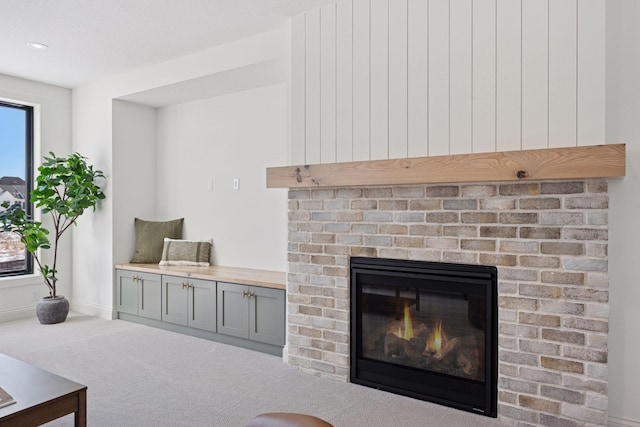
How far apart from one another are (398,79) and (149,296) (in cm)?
327

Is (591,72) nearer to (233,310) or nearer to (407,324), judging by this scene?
(407,324)

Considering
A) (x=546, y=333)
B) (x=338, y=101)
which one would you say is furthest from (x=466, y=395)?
(x=338, y=101)

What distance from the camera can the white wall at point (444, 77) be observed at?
2.30 meters

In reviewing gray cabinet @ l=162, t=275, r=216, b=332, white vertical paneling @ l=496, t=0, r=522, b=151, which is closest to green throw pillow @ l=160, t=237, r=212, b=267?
gray cabinet @ l=162, t=275, r=216, b=332

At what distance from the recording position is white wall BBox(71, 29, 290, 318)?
14.8ft

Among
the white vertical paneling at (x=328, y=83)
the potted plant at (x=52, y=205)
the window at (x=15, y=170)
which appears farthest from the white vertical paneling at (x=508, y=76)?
the window at (x=15, y=170)

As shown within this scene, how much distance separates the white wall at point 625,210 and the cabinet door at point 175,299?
3379 mm

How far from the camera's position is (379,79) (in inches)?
114

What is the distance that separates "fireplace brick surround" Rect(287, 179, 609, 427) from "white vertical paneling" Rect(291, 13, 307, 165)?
0.51m

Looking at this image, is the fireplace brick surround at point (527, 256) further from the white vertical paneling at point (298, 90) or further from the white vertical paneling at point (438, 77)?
the white vertical paneling at point (298, 90)

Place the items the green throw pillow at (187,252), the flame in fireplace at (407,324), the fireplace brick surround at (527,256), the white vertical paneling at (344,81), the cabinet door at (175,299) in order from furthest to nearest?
the green throw pillow at (187,252) → the cabinet door at (175,299) → the white vertical paneling at (344,81) → the flame in fireplace at (407,324) → the fireplace brick surround at (527,256)

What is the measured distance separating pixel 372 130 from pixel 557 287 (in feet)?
4.69

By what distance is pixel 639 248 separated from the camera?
2277 millimetres

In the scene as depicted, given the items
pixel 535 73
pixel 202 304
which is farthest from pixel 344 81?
pixel 202 304
